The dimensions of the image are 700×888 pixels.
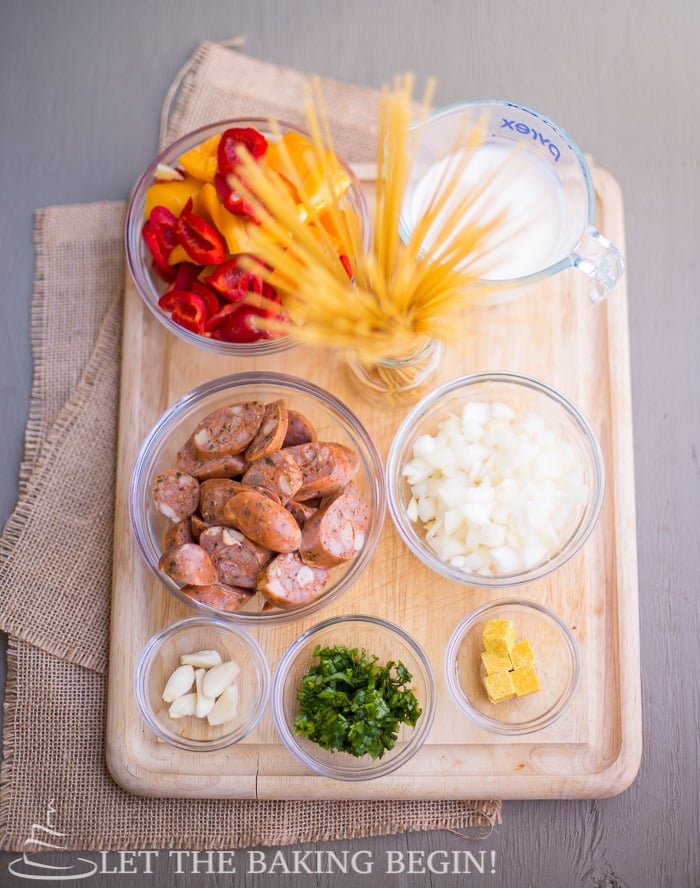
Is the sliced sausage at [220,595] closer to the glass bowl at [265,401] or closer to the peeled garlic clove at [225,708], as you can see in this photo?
the glass bowl at [265,401]

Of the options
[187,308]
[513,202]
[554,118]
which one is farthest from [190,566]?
[554,118]

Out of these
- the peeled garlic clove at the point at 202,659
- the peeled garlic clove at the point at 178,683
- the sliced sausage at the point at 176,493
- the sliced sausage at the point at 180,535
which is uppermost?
the sliced sausage at the point at 176,493

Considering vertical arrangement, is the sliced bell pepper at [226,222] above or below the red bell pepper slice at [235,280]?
above

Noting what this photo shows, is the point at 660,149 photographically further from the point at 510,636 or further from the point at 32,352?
the point at 32,352

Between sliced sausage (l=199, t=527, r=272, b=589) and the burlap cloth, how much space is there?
339 millimetres

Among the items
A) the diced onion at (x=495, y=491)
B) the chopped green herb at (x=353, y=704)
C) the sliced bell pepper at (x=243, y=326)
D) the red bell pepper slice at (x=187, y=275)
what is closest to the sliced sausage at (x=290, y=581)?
the chopped green herb at (x=353, y=704)

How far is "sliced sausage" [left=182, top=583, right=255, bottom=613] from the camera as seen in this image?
1515 millimetres

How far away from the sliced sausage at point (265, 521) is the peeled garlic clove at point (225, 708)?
34 cm

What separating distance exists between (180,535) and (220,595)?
0.45 feet

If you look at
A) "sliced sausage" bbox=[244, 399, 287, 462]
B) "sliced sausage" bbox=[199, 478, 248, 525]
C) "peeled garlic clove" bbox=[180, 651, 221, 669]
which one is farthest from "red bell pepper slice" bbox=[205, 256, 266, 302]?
"peeled garlic clove" bbox=[180, 651, 221, 669]

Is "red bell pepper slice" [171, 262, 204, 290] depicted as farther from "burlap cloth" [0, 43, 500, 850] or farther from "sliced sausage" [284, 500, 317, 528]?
"sliced sausage" [284, 500, 317, 528]

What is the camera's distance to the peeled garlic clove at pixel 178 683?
159cm

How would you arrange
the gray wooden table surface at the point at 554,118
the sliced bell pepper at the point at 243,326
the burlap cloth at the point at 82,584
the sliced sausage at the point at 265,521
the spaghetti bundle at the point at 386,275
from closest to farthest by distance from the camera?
the spaghetti bundle at the point at 386,275
the sliced sausage at the point at 265,521
the sliced bell pepper at the point at 243,326
the burlap cloth at the point at 82,584
the gray wooden table surface at the point at 554,118

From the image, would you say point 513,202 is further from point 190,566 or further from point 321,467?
point 190,566
